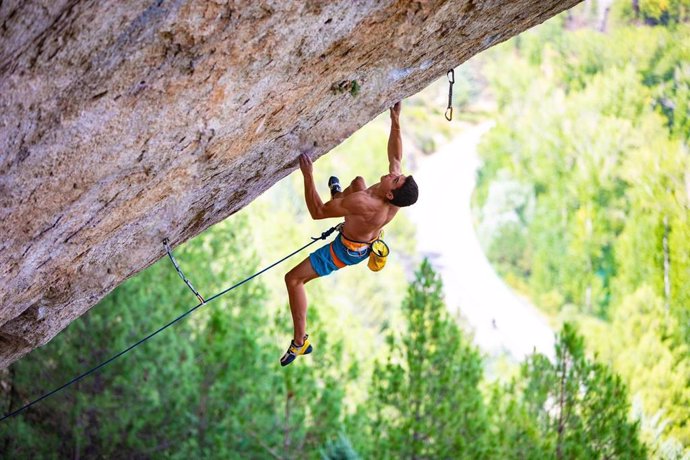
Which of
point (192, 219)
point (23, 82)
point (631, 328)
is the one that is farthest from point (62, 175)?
point (631, 328)

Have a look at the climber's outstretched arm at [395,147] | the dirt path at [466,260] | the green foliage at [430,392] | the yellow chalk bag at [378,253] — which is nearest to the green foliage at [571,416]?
the green foliage at [430,392]

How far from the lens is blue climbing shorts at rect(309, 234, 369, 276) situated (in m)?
5.83

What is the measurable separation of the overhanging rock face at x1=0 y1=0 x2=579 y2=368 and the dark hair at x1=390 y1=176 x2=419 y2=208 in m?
0.76

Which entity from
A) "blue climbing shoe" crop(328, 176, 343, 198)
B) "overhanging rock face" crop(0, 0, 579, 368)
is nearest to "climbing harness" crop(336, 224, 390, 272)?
"blue climbing shoe" crop(328, 176, 343, 198)

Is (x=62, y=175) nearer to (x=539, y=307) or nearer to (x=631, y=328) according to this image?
(x=631, y=328)

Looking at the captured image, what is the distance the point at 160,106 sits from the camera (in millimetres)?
4477

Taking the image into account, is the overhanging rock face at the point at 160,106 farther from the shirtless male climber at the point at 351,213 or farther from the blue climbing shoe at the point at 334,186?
the shirtless male climber at the point at 351,213

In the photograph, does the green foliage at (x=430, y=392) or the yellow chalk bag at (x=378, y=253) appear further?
the green foliage at (x=430, y=392)

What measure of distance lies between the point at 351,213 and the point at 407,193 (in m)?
0.48

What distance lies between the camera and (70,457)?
12102 millimetres

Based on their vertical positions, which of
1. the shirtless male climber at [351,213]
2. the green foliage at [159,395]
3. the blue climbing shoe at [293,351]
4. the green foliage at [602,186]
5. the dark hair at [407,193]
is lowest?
the dark hair at [407,193]

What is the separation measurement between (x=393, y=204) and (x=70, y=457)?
8750 mm

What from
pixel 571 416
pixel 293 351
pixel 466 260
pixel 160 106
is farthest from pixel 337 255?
pixel 466 260

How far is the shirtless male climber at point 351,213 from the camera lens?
17.7ft
